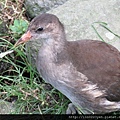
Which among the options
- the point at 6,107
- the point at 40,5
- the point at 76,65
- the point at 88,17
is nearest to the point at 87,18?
the point at 88,17

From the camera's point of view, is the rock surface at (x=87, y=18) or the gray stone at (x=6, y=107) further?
the rock surface at (x=87, y=18)

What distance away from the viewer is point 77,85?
11.0 ft

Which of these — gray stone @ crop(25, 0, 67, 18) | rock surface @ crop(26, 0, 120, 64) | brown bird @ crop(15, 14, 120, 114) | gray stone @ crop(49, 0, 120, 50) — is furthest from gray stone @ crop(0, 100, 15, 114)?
gray stone @ crop(25, 0, 67, 18)

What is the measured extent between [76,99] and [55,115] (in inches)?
13.2

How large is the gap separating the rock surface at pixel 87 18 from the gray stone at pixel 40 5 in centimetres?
18

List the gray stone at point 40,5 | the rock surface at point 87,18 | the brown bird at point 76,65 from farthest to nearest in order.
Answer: the gray stone at point 40,5 → the rock surface at point 87,18 → the brown bird at point 76,65

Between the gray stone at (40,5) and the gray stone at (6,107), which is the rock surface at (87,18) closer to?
the gray stone at (40,5)

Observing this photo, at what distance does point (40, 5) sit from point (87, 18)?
1.64 ft

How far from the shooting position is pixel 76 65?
10.9 ft

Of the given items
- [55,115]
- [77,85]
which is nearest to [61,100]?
[55,115]

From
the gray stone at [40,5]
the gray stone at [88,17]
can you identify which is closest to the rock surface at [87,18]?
the gray stone at [88,17]

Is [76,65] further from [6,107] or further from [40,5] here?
[40,5]

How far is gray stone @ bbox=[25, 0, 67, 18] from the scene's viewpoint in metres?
4.28

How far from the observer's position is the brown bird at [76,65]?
328 centimetres
